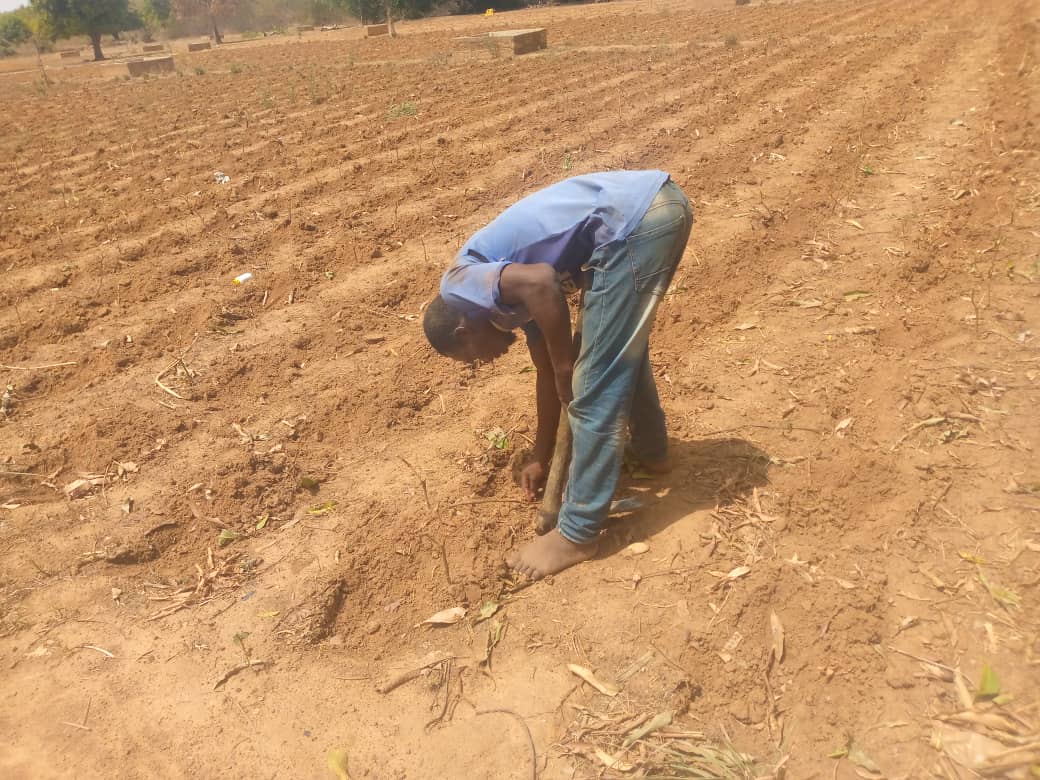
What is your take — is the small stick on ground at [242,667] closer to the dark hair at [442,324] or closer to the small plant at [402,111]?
the dark hair at [442,324]

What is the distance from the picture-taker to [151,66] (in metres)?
23.8

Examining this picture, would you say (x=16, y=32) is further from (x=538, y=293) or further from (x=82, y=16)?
(x=538, y=293)

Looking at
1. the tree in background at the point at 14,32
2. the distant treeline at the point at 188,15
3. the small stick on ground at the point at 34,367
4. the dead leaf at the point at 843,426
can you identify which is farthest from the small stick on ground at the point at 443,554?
the tree in background at the point at 14,32

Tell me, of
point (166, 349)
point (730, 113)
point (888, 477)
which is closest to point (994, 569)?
point (888, 477)

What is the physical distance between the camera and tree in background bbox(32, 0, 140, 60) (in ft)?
131

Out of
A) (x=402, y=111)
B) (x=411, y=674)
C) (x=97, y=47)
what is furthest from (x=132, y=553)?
(x=97, y=47)

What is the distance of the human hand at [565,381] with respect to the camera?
2730 millimetres

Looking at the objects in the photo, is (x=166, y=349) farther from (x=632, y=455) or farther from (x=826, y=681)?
(x=826, y=681)

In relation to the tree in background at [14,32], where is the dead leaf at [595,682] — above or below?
below

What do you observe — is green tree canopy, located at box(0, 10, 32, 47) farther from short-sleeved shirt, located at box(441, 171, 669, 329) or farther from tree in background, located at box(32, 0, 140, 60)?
short-sleeved shirt, located at box(441, 171, 669, 329)

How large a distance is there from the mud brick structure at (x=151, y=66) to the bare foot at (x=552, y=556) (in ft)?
84.7

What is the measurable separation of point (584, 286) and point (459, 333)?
20.1 inches

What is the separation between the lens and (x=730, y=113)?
381 inches

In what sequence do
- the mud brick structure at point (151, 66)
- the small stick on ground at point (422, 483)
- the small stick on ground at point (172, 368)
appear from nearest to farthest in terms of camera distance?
1. the small stick on ground at point (422, 483)
2. the small stick on ground at point (172, 368)
3. the mud brick structure at point (151, 66)
